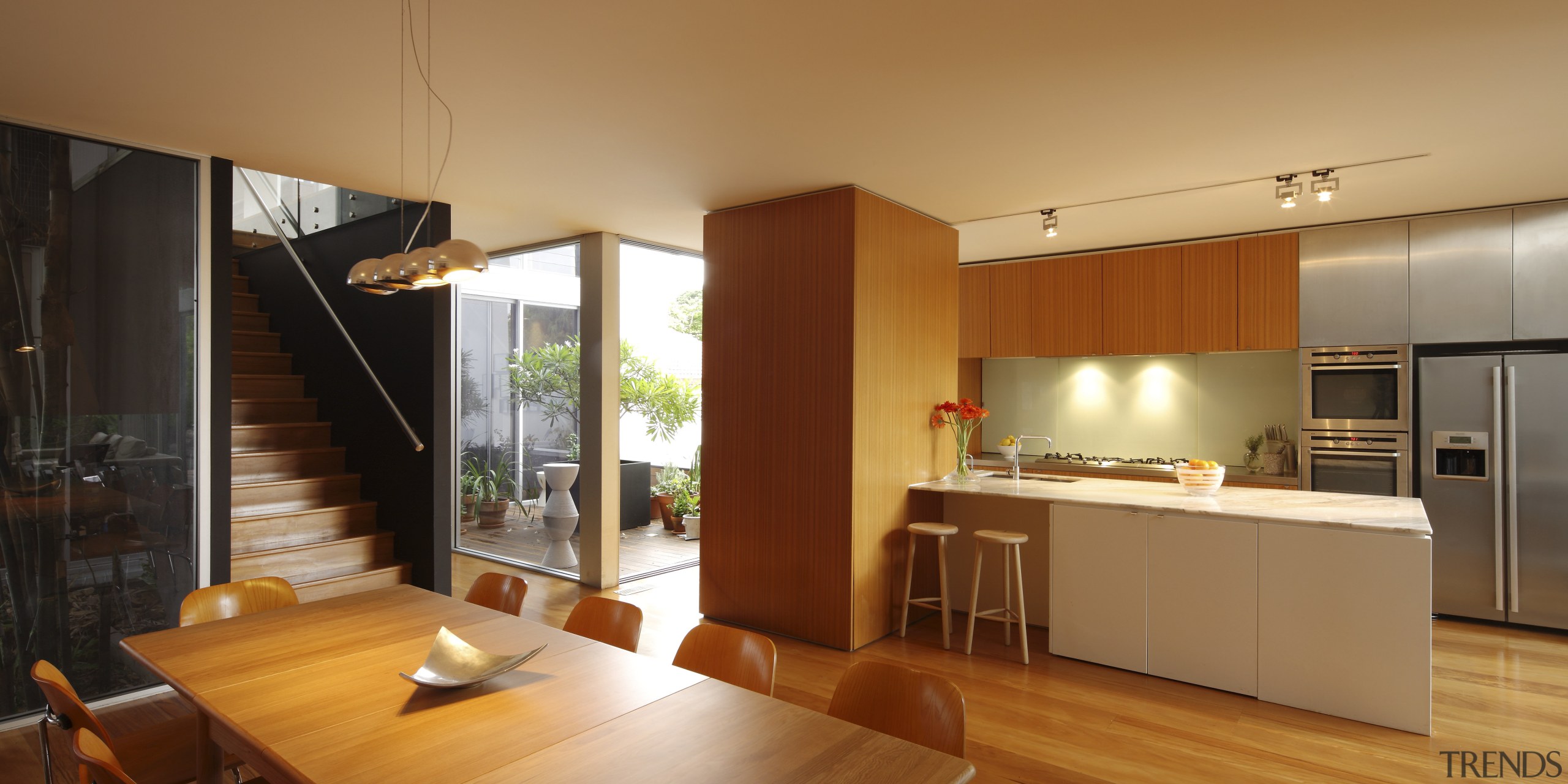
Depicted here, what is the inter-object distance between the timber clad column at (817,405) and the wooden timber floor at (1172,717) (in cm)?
35

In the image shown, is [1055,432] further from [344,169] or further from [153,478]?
[153,478]

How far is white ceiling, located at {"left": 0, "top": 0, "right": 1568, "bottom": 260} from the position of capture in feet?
8.10

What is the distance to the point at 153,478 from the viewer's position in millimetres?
3682

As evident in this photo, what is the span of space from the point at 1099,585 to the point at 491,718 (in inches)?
129

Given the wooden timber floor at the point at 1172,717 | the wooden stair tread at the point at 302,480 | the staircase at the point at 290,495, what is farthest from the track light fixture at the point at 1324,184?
the wooden stair tread at the point at 302,480

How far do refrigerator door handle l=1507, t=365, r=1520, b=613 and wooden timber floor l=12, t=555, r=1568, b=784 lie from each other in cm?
29

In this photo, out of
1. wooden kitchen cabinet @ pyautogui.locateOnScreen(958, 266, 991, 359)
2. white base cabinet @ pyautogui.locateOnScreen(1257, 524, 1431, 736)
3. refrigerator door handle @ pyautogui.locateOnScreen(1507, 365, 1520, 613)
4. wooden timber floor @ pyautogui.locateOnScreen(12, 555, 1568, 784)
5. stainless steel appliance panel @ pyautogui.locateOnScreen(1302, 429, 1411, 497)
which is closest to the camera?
wooden timber floor @ pyautogui.locateOnScreen(12, 555, 1568, 784)

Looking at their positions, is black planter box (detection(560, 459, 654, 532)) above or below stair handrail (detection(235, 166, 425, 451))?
below

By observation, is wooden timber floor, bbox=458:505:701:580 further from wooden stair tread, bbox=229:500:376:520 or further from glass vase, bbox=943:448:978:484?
glass vase, bbox=943:448:978:484

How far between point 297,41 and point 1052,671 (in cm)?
423

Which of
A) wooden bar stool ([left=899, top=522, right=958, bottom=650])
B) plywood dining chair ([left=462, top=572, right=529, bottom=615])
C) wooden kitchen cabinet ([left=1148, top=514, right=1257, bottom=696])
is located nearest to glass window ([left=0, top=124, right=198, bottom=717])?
plywood dining chair ([left=462, top=572, right=529, bottom=615])

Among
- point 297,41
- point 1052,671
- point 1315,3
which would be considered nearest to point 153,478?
point 297,41

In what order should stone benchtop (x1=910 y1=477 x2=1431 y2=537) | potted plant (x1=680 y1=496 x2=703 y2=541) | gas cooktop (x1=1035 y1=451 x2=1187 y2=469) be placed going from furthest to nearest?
potted plant (x1=680 y1=496 x2=703 y2=541) → gas cooktop (x1=1035 y1=451 x2=1187 y2=469) → stone benchtop (x1=910 y1=477 x2=1431 y2=537)

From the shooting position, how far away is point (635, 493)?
7930mm
